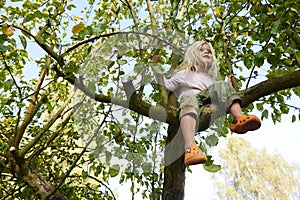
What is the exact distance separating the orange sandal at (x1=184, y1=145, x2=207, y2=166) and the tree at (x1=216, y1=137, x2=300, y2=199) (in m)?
19.4

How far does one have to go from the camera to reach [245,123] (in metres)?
2.48

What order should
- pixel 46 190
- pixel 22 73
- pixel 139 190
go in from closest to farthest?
1. pixel 46 190
2. pixel 139 190
3. pixel 22 73

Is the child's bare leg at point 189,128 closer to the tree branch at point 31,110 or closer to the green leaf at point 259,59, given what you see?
the green leaf at point 259,59

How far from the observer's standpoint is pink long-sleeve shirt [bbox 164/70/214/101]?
2932 millimetres

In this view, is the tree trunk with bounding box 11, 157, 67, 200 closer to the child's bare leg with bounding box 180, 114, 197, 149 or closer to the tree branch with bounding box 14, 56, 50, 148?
the tree branch with bounding box 14, 56, 50, 148

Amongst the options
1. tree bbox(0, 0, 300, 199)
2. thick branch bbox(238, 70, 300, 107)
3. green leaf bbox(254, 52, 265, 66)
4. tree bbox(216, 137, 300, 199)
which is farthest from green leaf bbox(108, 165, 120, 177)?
tree bbox(216, 137, 300, 199)

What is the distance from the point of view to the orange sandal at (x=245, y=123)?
2459mm

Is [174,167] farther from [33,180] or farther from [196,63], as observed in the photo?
[33,180]

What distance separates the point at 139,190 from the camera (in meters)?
3.91

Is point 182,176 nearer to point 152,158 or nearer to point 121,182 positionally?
point 152,158

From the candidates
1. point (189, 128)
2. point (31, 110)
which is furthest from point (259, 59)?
point (31, 110)

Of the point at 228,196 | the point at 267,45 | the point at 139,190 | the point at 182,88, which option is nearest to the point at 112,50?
the point at 182,88

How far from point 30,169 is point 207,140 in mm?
1718

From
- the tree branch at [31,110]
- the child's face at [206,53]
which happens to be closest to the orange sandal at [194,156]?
the child's face at [206,53]
